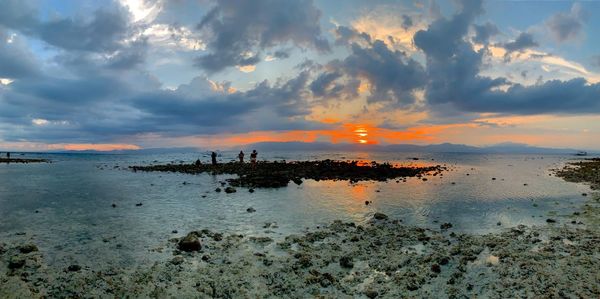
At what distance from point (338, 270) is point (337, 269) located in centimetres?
10

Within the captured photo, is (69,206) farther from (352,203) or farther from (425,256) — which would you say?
(425,256)

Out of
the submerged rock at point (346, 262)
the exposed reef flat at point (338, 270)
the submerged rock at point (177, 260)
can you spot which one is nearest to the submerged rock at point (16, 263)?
the exposed reef flat at point (338, 270)

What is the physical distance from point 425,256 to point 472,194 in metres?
22.1

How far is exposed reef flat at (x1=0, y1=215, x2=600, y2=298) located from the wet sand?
0.03m

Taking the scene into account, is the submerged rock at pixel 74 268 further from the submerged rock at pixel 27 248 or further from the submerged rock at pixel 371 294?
the submerged rock at pixel 371 294

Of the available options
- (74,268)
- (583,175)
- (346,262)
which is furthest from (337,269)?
(583,175)

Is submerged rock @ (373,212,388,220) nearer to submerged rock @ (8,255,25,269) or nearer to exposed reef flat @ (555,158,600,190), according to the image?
submerged rock @ (8,255,25,269)

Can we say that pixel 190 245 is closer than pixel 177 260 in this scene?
No

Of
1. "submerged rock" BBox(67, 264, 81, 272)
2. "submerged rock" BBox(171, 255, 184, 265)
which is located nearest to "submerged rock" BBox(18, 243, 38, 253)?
"submerged rock" BBox(67, 264, 81, 272)

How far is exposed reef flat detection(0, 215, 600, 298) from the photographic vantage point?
35.3 feet

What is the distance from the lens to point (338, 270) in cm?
1242

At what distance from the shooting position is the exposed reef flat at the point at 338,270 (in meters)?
10.8

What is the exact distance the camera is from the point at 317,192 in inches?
1305

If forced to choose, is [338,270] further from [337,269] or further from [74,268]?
[74,268]
